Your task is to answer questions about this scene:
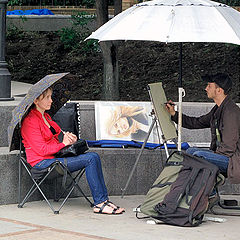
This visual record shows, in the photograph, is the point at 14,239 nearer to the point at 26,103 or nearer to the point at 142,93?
the point at 26,103

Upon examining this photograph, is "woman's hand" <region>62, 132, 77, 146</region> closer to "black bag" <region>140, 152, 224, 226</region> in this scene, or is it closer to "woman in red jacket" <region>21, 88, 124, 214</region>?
"woman in red jacket" <region>21, 88, 124, 214</region>

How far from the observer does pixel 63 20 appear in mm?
21172

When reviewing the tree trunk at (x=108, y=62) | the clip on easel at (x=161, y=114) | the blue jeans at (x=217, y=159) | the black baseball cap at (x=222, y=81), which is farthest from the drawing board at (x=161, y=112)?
the tree trunk at (x=108, y=62)

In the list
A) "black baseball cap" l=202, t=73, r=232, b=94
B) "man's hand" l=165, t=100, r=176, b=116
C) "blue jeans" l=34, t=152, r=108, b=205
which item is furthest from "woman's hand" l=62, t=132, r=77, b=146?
"black baseball cap" l=202, t=73, r=232, b=94

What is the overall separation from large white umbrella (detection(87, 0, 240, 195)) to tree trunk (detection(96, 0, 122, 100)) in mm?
7365

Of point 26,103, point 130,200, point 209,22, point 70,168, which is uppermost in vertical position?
point 209,22

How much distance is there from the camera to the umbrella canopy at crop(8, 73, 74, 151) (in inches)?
296

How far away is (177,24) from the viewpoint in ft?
23.5

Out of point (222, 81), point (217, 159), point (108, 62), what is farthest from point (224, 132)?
point (108, 62)

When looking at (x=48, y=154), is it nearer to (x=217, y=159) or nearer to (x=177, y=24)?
(x=217, y=159)

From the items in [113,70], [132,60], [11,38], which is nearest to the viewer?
[113,70]

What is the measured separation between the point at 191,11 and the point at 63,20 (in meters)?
14.1

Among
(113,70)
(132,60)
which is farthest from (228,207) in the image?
(132,60)

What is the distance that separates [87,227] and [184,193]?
3.24 feet
